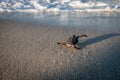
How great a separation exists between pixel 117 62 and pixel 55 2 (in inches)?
227

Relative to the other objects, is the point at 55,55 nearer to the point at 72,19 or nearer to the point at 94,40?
the point at 94,40

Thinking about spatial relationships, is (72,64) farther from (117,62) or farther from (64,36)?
(64,36)

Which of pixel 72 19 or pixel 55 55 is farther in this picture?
pixel 72 19

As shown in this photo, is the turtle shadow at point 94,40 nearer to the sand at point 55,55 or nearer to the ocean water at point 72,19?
the sand at point 55,55

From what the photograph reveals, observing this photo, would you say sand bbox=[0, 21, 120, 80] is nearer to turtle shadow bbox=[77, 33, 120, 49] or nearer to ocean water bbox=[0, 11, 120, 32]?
turtle shadow bbox=[77, 33, 120, 49]

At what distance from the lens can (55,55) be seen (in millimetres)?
4371

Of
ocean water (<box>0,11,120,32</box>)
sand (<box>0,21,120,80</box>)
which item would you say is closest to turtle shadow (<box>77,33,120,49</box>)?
sand (<box>0,21,120,80</box>)

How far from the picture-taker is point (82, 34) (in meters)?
5.48

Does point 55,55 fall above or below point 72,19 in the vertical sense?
above

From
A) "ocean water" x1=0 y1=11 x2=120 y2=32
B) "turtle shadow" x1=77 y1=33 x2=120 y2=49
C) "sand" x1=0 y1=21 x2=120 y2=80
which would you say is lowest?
"ocean water" x1=0 y1=11 x2=120 y2=32

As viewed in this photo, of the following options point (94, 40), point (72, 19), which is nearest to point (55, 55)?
point (94, 40)

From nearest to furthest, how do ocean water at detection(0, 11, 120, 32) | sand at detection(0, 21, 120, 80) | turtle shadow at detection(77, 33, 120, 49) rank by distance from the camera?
sand at detection(0, 21, 120, 80) < turtle shadow at detection(77, 33, 120, 49) < ocean water at detection(0, 11, 120, 32)

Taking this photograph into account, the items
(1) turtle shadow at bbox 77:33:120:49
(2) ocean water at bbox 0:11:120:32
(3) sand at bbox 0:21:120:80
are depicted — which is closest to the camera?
(3) sand at bbox 0:21:120:80

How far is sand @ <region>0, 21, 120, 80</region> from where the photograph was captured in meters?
3.67
